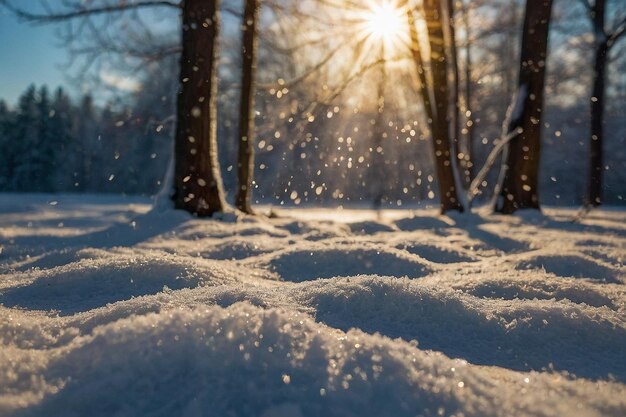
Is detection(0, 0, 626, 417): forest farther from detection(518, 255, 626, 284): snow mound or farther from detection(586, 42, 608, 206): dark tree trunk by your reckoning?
detection(586, 42, 608, 206): dark tree trunk

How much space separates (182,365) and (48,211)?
7.47 m

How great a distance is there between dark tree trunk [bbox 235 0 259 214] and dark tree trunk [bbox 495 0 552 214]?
3562mm

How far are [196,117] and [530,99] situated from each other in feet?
14.5

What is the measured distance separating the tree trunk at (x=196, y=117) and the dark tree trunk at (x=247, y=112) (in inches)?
54.1

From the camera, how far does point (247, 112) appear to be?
7.10m

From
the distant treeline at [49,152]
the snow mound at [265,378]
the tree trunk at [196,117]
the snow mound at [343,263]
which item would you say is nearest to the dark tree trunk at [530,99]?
the tree trunk at [196,117]

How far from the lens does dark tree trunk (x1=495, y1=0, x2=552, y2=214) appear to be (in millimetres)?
6836

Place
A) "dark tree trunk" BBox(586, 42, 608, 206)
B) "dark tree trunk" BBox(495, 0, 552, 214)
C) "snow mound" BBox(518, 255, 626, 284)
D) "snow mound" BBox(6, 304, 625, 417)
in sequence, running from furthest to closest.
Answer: "dark tree trunk" BBox(586, 42, 608, 206) < "dark tree trunk" BBox(495, 0, 552, 214) < "snow mound" BBox(518, 255, 626, 284) < "snow mound" BBox(6, 304, 625, 417)

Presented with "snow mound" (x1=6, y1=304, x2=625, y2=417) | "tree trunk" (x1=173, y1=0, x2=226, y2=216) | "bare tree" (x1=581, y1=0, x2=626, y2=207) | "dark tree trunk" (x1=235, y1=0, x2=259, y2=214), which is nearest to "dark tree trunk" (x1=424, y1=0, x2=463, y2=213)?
"dark tree trunk" (x1=235, y1=0, x2=259, y2=214)

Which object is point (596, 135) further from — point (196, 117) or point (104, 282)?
point (104, 282)

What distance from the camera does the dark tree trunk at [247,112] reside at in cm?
704

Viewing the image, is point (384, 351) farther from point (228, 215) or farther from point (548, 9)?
point (548, 9)

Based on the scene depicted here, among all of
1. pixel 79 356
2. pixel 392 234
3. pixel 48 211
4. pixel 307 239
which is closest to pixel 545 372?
pixel 79 356

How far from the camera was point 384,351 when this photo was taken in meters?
1.13
